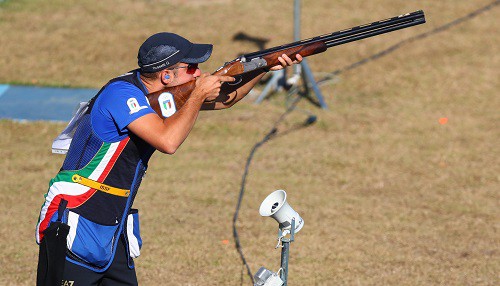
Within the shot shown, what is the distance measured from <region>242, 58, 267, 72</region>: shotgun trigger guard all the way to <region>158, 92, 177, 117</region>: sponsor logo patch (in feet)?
2.61

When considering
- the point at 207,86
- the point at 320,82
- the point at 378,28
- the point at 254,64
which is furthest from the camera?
the point at 320,82

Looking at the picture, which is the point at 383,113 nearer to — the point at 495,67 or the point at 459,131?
the point at 459,131

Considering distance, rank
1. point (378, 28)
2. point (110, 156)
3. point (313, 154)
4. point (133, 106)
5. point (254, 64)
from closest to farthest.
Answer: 1. point (133, 106)
2. point (110, 156)
3. point (378, 28)
4. point (254, 64)
5. point (313, 154)

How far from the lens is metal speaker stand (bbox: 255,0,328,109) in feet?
40.0

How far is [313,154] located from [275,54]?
5101 millimetres

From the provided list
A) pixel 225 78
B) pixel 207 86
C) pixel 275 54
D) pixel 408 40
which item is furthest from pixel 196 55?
pixel 408 40

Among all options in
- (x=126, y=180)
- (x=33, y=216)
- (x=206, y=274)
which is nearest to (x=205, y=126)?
(x=33, y=216)

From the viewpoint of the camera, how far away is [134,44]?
1453 cm

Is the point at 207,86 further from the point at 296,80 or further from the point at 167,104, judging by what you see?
the point at 296,80

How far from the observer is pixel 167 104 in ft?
15.5

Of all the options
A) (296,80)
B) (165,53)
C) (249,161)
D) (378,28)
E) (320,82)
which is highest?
(165,53)

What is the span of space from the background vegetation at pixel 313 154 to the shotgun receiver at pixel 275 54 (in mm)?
2390

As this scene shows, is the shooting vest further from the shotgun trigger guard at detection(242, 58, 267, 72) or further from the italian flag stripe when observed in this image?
the shotgun trigger guard at detection(242, 58, 267, 72)

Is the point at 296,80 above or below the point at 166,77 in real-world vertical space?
below
